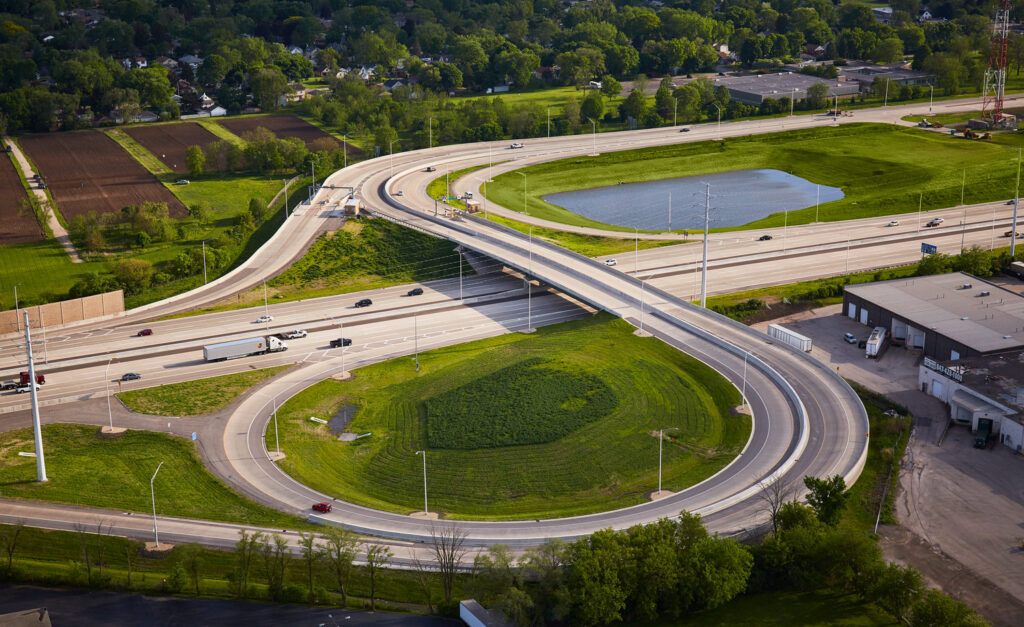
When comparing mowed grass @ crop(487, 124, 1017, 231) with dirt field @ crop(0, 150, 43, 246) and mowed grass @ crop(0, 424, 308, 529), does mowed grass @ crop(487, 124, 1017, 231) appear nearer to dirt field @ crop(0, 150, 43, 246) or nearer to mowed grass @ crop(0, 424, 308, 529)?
dirt field @ crop(0, 150, 43, 246)

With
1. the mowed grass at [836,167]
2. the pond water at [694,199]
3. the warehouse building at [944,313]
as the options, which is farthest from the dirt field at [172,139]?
the warehouse building at [944,313]

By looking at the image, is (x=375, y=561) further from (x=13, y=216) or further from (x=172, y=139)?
(x=172, y=139)

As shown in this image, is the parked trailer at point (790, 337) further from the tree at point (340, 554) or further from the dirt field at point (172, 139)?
the dirt field at point (172, 139)

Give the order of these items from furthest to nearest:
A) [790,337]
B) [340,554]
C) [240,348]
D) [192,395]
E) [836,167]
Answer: [836,167]
[240,348]
[790,337]
[192,395]
[340,554]

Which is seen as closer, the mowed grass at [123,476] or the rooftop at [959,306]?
the mowed grass at [123,476]

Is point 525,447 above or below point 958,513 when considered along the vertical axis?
above

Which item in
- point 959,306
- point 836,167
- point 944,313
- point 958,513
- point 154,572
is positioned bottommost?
point 154,572

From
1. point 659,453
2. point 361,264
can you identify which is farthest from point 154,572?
point 361,264
